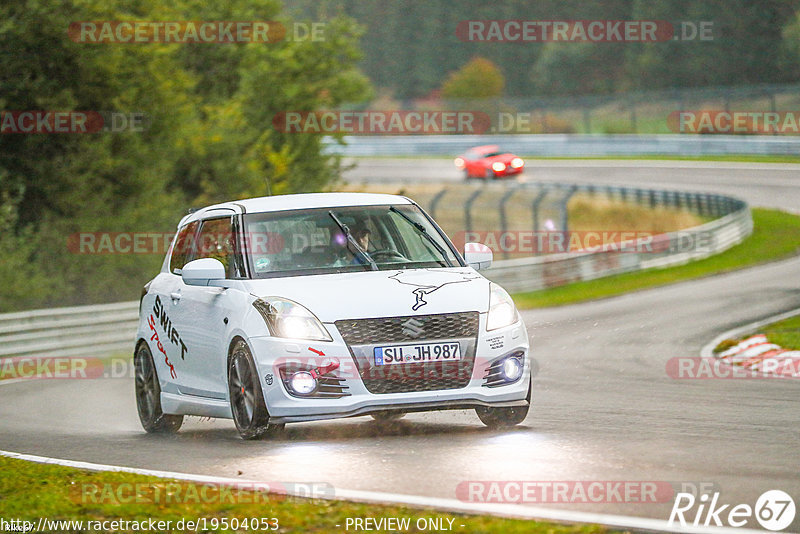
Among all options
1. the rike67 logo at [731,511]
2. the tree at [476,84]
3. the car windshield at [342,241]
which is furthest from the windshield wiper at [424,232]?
the tree at [476,84]

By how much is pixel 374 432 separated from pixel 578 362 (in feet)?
27.0

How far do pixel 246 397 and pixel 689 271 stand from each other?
25132 mm

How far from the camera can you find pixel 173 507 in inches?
258

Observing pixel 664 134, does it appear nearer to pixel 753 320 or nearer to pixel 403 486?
pixel 753 320

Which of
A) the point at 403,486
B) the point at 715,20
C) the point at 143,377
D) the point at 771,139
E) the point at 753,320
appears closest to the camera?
the point at 403,486

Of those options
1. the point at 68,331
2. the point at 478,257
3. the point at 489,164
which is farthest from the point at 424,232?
the point at 489,164

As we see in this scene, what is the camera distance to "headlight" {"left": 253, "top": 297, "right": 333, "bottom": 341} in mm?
8539

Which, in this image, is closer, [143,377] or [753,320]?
[143,377]

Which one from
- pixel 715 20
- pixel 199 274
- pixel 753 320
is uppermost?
pixel 715 20

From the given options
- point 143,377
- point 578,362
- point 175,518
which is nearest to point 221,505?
point 175,518

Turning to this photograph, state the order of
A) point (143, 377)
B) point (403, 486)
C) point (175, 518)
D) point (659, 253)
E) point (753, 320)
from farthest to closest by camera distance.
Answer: point (659, 253)
point (753, 320)
point (143, 377)
point (403, 486)
point (175, 518)

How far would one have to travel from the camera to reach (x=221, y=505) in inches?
256

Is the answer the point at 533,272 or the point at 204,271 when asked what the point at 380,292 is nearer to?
the point at 204,271

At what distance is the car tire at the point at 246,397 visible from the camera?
8.67 metres
